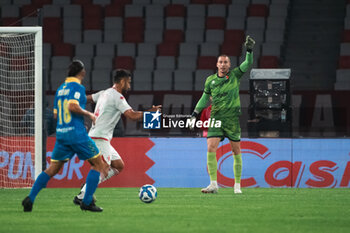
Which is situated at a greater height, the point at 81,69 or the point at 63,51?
the point at 81,69

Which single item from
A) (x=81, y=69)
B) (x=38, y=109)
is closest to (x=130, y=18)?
(x=38, y=109)

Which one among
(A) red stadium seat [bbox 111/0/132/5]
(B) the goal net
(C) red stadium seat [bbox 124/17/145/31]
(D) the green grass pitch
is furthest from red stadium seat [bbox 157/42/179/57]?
(D) the green grass pitch

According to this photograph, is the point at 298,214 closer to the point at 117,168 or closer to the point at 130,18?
the point at 117,168

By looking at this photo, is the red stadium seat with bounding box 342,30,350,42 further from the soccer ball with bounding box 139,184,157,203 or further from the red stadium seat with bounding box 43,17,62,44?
the soccer ball with bounding box 139,184,157,203

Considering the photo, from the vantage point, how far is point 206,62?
1867 centimetres

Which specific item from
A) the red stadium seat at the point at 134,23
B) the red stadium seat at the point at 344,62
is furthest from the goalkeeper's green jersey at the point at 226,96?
the red stadium seat at the point at 134,23

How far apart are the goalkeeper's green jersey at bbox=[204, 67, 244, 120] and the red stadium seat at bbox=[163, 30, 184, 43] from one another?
868 centimetres

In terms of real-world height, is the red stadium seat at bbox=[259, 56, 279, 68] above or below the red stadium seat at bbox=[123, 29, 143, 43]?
below

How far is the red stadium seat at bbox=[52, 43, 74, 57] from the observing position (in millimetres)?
19406

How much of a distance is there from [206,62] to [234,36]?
49.7 inches

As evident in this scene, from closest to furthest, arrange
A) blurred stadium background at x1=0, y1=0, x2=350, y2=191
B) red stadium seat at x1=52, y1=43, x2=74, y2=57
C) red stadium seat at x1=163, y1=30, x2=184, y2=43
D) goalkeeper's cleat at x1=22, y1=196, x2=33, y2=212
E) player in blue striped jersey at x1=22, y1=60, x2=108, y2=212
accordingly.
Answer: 1. player in blue striped jersey at x1=22, y1=60, x2=108, y2=212
2. goalkeeper's cleat at x1=22, y1=196, x2=33, y2=212
3. blurred stadium background at x1=0, y1=0, x2=350, y2=191
4. red stadium seat at x1=52, y1=43, x2=74, y2=57
5. red stadium seat at x1=163, y1=30, x2=184, y2=43

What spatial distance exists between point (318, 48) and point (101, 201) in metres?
11.8

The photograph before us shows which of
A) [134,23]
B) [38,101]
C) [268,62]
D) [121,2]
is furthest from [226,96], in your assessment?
[121,2]

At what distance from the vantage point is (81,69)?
25.8 feet
